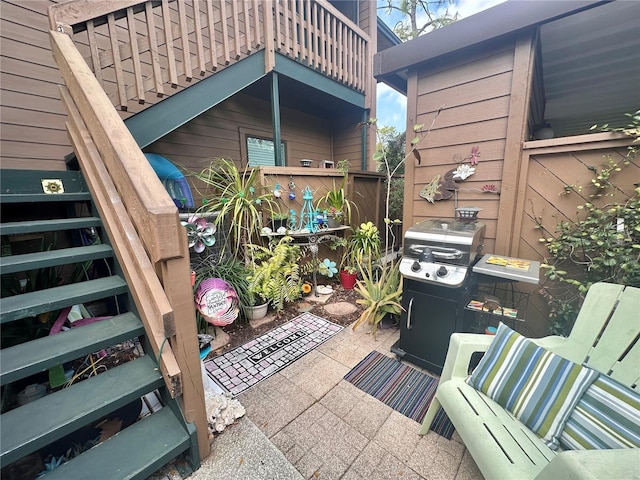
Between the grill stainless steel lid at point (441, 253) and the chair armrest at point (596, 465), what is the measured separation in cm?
96

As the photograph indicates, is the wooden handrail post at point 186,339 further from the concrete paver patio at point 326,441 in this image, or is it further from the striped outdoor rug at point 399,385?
the striped outdoor rug at point 399,385

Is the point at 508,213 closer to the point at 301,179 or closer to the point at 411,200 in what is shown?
the point at 411,200

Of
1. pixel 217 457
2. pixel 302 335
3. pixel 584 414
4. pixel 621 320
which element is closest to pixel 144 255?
pixel 217 457

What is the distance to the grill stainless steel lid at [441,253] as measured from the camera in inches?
64.5

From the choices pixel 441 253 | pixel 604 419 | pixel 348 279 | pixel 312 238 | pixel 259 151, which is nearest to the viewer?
pixel 604 419

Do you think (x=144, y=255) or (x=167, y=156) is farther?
(x=167, y=156)

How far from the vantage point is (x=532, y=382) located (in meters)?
1.14

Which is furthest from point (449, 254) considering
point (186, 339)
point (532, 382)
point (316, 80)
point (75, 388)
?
point (316, 80)

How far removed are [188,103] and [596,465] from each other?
332cm

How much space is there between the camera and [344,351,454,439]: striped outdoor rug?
1539mm

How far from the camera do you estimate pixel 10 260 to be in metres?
1.31

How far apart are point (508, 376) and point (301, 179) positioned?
2857 millimetres

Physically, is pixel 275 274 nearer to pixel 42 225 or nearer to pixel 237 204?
pixel 237 204

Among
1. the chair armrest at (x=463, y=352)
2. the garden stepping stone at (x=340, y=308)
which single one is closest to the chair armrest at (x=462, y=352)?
the chair armrest at (x=463, y=352)
